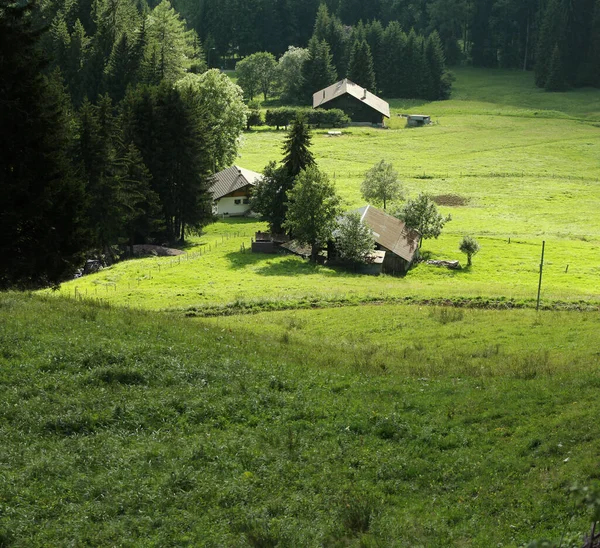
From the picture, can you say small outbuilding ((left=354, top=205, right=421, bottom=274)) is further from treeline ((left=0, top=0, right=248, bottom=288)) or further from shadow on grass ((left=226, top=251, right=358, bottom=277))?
treeline ((left=0, top=0, right=248, bottom=288))

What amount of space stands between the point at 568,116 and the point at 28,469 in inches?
5274

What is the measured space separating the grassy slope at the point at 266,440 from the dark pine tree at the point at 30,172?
368 centimetres

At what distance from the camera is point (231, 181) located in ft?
247

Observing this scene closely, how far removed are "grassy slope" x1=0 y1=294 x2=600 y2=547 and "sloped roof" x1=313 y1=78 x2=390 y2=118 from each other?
11176 centimetres

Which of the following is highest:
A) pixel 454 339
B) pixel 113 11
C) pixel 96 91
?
pixel 113 11

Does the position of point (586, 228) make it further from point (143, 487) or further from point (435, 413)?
point (143, 487)

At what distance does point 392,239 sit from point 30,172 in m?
35.1

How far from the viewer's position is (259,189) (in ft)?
212

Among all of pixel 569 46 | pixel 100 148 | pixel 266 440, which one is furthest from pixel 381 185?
pixel 569 46

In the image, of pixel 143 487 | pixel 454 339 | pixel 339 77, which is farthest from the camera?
pixel 339 77

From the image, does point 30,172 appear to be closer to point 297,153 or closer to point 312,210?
point 312,210

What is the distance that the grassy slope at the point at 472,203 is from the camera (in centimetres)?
4538

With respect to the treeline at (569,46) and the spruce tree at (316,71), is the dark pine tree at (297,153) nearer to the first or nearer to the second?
the spruce tree at (316,71)

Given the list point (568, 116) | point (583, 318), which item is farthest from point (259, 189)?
point (568, 116)
